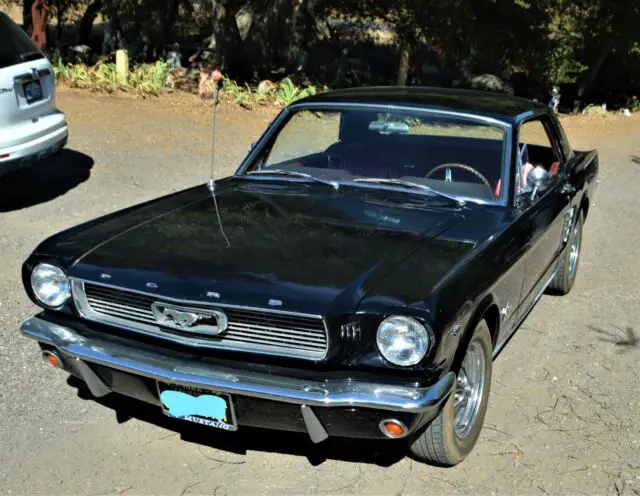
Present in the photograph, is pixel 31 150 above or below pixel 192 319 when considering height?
below

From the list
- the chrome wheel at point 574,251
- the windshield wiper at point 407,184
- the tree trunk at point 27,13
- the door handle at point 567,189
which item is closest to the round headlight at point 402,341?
the windshield wiper at point 407,184

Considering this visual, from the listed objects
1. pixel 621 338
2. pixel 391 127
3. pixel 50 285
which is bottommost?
pixel 621 338

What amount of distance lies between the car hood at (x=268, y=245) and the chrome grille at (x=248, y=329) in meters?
0.05

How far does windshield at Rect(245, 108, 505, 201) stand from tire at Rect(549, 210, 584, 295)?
136 centimetres

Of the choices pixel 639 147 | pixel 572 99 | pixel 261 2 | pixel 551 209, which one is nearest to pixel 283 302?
pixel 551 209

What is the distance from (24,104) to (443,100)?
4140mm

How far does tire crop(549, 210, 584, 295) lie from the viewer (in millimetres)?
5619

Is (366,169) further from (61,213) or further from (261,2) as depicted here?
(261,2)

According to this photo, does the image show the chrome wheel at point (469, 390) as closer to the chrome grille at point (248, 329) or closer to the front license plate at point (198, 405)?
the chrome grille at point (248, 329)

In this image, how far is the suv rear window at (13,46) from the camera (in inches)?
273

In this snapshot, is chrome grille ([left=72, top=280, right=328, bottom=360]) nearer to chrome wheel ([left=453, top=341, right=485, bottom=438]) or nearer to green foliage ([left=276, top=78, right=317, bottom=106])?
chrome wheel ([left=453, top=341, right=485, bottom=438])

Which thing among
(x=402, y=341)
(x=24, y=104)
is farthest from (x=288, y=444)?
(x=24, y=104)

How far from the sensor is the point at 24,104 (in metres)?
7.04

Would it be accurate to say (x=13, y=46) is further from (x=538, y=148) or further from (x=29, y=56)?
(x=538, y=148)
